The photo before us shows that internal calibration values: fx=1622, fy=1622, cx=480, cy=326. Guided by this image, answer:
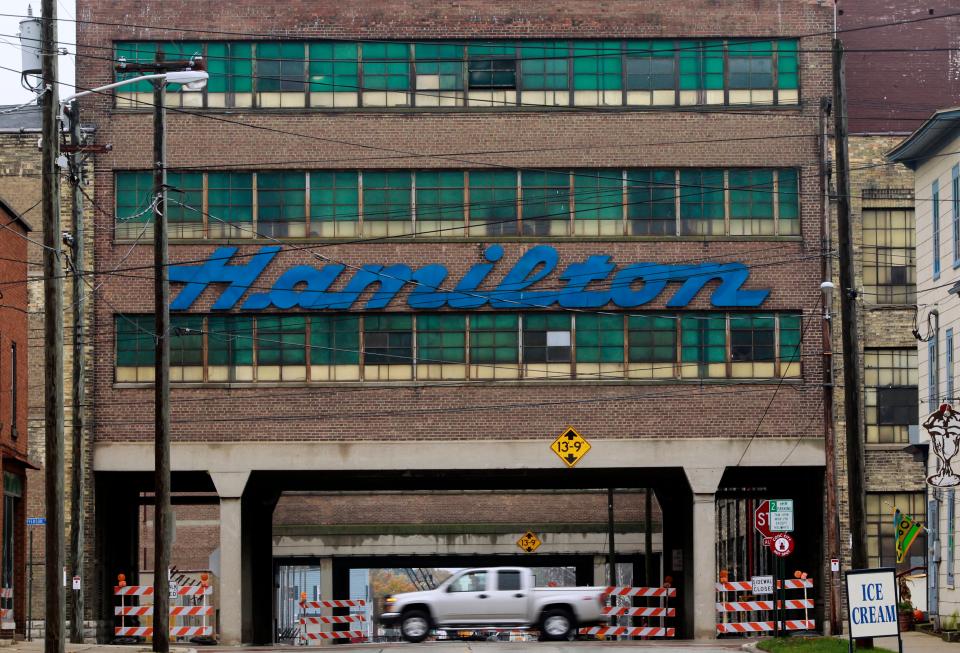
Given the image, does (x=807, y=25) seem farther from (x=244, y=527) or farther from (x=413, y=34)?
(x=244, y=527)

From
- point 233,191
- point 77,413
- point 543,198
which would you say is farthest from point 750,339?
point 77,413

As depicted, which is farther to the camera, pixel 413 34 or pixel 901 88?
pixel 901 88

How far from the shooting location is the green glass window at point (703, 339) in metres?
42.3

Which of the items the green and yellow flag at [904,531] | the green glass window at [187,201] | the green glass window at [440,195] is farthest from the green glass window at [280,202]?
the green and yellow flag at [904,531]

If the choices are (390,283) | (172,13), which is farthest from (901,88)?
(172,13)

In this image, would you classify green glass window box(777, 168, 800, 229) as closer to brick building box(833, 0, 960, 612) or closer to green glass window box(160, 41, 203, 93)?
brick building box(833, 0, 960, 612)

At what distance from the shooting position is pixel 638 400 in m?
42.2

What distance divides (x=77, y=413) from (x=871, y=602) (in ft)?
79.6

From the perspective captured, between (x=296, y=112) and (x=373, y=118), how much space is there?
2014 millimetres

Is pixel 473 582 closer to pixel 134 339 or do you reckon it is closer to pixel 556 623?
pixel 556 623

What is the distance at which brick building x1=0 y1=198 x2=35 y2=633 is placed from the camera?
112 feet

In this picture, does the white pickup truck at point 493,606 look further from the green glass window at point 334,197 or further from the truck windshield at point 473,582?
the green glass window at point 334,197

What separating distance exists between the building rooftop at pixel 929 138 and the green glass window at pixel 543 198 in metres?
8.76

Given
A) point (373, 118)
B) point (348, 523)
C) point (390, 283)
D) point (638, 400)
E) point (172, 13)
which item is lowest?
point (348, 523)
